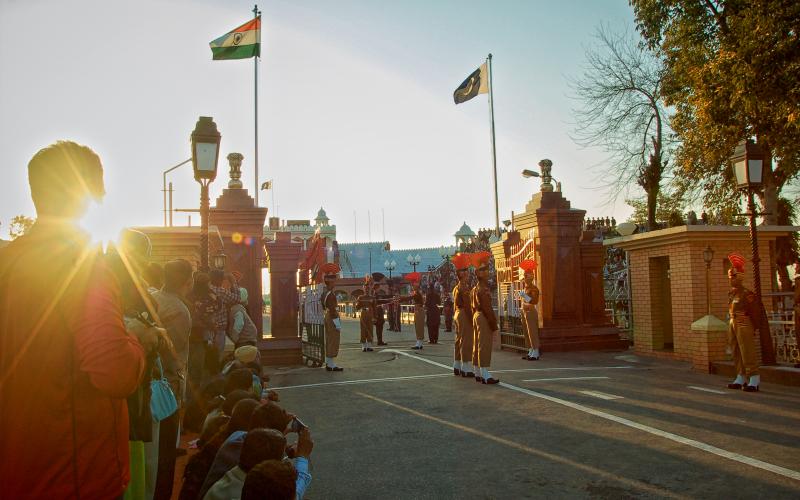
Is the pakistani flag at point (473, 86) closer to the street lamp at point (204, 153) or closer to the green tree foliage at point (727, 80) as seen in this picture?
the green tree foliage at point (727, 80)

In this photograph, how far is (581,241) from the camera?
16.8 m

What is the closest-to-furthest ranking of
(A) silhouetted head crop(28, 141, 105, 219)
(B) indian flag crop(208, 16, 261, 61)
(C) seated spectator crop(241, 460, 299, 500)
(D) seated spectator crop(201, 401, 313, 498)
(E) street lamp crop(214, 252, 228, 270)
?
(A) silhouetted head crop(28, 141, 105, 219) < (C) seated spectator crop(241, 460, 299, 500) < (D) seated spectator crop(201, 401, 313, 498) < (E) street lamp crop(214, 252, 228, 270) < (B) indian flag crop(208, 16, 261, 61)

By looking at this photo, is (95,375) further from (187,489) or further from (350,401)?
(350,401)

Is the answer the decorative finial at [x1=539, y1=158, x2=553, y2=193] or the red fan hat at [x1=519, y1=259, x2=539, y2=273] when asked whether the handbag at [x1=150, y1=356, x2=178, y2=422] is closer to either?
the red fan hat at [x1=519, y1=259, x2=539, y2=273]

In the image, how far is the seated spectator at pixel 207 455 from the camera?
13.2 ft

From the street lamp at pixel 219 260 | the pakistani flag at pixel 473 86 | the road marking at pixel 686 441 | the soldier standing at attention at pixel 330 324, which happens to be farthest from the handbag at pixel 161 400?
the pakistani flag at pixel 473 86

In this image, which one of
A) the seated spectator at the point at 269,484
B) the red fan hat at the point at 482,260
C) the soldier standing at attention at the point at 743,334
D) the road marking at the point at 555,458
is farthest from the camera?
the red fan hat at the point at 482,260

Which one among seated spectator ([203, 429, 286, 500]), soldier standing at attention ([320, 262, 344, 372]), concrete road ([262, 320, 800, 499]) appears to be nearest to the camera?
seated spectator ([203, 429, 286, 500])

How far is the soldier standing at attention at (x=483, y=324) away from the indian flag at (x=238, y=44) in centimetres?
1238

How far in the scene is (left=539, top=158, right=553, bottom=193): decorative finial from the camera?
16.8m

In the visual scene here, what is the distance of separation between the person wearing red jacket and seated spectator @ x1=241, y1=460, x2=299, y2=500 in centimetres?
81

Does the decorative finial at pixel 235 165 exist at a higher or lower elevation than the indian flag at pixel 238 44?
lower

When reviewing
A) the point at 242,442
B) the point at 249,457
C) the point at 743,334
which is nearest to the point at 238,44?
the point at 743,334

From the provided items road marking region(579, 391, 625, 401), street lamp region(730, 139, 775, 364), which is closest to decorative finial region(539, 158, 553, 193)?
street lamp region(730, 139, 775, 364)
